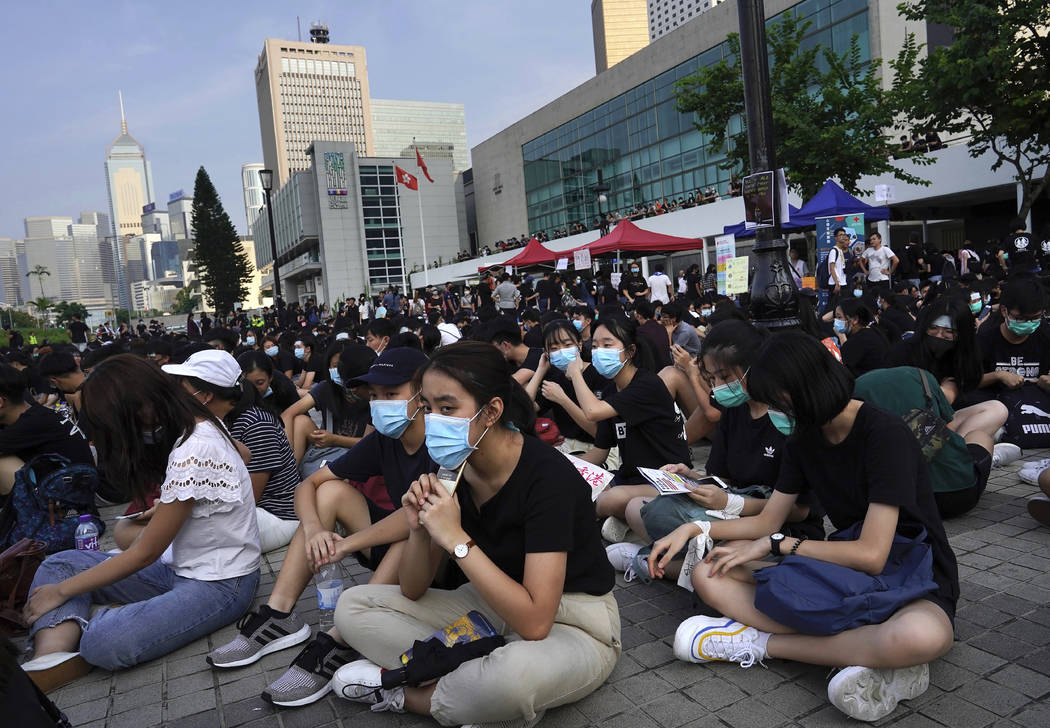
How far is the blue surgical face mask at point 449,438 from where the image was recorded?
8.21 feet

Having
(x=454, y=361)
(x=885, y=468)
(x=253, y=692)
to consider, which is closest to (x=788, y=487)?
(x=885, y=468)

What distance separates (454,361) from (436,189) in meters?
73.4

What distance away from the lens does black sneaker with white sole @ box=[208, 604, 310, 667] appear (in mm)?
3293

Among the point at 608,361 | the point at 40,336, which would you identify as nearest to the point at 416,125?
the point at 40,336

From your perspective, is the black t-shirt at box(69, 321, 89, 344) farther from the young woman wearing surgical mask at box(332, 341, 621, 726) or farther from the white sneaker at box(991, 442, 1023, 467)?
the white sneaker at box(991, 442, 1023, 467)

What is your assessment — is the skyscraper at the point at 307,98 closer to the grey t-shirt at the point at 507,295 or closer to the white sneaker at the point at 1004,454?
the grey t-shirt at the point at 507,295

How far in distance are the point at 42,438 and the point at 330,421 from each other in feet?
6.73

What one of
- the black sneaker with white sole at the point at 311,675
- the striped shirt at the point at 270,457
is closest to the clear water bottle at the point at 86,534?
the striped shirt at the point at 270,457

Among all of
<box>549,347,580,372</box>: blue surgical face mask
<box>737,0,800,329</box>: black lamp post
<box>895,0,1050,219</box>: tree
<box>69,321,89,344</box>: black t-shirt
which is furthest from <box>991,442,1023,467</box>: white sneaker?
<box>69,321,89,344</box>: black t-shirt

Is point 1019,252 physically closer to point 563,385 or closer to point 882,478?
point 563,385

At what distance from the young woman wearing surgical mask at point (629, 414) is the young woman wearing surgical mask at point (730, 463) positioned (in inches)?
10.7

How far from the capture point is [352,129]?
138250 mm

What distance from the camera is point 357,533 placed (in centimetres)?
347

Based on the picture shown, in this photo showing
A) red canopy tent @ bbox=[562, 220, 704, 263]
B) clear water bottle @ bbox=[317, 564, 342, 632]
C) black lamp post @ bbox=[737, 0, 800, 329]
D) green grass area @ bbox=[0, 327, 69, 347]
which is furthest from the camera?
green grass area @ bbox=[0, 327, 69, 347]
